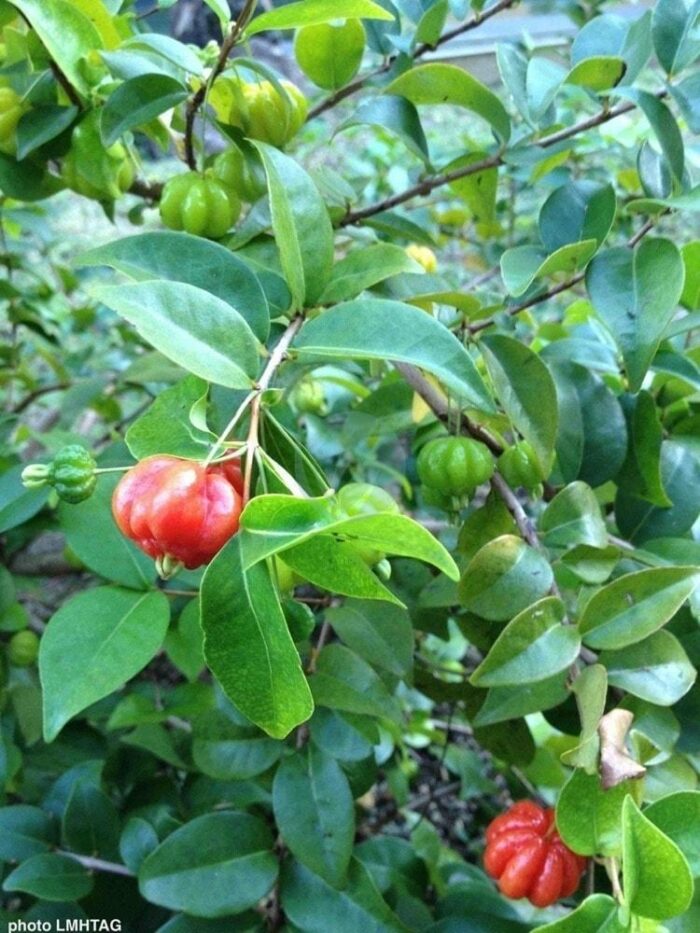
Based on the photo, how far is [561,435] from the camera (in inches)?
29.7

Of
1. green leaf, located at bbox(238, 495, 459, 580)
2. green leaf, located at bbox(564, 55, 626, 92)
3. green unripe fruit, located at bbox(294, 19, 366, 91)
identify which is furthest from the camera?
green unripe fruit, located at bbox(294, 19, 366, 91)

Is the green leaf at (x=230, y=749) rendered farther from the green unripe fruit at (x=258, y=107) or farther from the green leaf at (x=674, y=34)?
the green leaf at (x=674, y=34)

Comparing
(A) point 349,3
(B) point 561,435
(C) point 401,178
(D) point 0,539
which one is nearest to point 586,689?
(B) point 561,435

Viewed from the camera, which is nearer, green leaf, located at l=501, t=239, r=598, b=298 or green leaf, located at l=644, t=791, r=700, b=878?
green leaf, located at l=644, t=791, r=700, b=878

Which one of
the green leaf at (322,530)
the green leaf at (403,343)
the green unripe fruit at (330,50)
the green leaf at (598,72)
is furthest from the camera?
the green unripe fruit at (330,50)

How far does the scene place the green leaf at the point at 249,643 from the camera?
440 millimetres

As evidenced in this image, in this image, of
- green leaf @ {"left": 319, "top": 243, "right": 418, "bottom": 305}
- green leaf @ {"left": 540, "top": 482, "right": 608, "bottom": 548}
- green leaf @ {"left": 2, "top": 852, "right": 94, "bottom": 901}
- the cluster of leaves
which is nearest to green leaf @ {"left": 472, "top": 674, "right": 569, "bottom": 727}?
the cluster of leaves

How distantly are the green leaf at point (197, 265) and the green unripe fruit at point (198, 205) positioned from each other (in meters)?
0.16

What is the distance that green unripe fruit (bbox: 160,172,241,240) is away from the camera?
710mm

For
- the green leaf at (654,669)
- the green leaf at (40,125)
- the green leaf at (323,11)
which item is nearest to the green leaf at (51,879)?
the green leaf at (654,669)

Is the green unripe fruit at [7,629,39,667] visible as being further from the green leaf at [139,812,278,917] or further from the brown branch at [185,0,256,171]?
the brown branch at [185,0,256,171]

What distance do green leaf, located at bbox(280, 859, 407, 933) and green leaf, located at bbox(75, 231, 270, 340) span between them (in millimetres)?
491

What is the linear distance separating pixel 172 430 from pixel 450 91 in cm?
44

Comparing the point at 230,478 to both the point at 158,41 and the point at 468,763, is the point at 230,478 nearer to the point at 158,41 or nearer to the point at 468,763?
the point at 158,41
